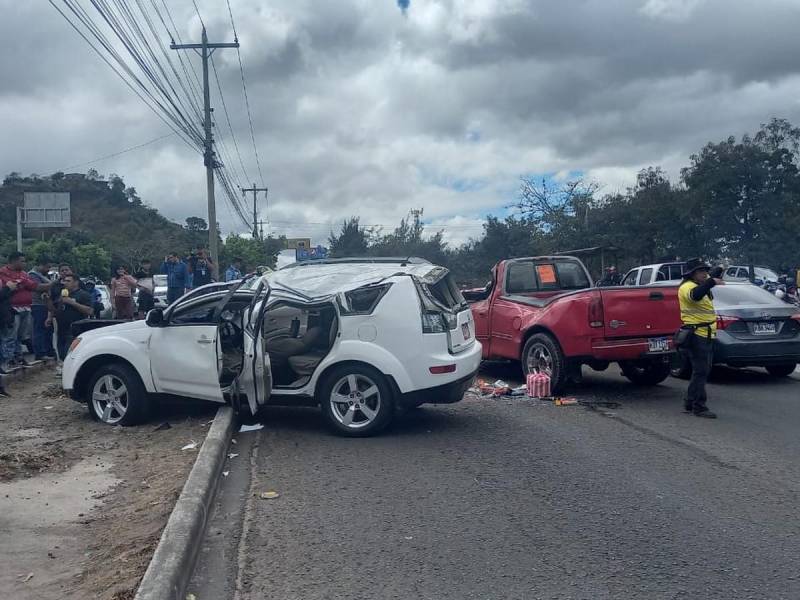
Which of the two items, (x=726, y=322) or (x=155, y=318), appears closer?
(x=155, y=318)

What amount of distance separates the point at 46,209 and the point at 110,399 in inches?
1814

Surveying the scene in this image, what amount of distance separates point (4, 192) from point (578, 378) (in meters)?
82.6

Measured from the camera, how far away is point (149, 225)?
7962cm

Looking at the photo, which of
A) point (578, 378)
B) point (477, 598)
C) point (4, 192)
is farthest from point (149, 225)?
point (477, 598)

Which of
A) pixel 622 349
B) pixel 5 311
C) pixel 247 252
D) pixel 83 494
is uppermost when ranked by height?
pixel 247 252

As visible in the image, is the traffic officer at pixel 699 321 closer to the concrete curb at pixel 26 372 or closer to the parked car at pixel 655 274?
the concrete curb at pixel 26 372

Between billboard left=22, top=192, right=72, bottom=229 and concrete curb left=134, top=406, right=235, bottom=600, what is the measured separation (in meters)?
48.1

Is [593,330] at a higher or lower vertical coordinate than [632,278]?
lower

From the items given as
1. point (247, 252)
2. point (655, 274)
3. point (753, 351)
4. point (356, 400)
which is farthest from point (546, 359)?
point (247, 252)

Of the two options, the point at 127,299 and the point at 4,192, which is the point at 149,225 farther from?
the point at 127,299

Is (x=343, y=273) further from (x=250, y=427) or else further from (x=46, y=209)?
(x=46, y=209)

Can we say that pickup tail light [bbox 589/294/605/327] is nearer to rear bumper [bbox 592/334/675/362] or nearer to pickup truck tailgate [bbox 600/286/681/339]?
pickup truck tailgate [bbox 600/286/681/339]

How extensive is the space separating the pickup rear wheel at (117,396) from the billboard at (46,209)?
4559 centimetres

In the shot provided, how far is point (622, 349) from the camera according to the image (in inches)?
409
